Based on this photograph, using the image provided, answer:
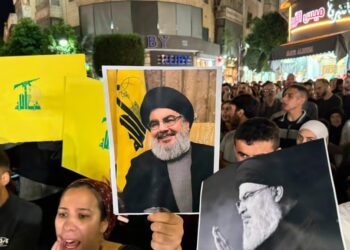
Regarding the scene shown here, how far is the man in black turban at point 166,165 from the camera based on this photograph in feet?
4.46

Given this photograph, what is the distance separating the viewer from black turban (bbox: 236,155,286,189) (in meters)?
0.80

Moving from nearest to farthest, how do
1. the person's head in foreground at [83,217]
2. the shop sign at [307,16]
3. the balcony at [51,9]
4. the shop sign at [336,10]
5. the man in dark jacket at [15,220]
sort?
1. the person's head in foreground at [83,217]
2. the man in dark jacket at [15,220]
3. the shop sign at [336,10]
4. the shop sign at [307,16]
5. the balcony at [51,9]

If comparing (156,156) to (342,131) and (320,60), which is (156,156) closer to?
(342,131)

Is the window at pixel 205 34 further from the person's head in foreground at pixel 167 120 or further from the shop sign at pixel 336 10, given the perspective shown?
the person's head in foreground at pixel 167 120

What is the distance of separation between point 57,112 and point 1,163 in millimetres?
403

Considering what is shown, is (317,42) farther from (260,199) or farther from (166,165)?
(260,199)

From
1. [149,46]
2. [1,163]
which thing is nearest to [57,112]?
[1,163]

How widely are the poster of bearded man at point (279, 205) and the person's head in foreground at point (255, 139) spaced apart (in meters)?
1.06

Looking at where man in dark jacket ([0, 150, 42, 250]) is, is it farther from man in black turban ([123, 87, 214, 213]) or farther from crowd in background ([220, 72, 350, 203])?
crowd in background ([220, 72, 350, 203])

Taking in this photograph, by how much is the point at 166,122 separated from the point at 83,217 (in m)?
0.54

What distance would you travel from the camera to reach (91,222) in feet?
4.93

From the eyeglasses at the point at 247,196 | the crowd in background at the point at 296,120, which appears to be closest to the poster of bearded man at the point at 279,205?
the eyeglasses at the point at 247,196

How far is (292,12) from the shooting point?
57.4 feet

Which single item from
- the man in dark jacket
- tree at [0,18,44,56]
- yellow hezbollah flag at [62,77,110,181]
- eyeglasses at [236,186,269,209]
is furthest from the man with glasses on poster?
tree at [0,18,44,56]
